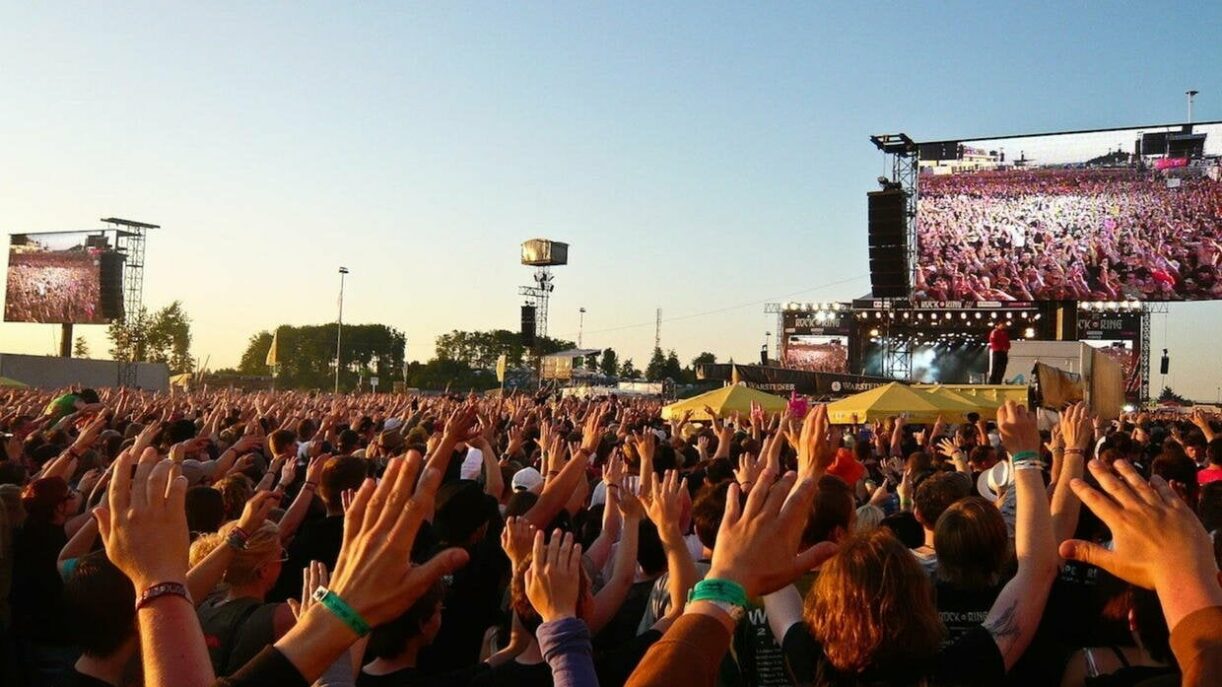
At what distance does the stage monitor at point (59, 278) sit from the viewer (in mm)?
54031

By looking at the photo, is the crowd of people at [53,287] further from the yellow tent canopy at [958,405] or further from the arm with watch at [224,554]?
the arm with watch at [224,554]

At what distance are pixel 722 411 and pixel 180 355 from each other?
2625 inches

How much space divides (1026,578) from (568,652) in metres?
1.59

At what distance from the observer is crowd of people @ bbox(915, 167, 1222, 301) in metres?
34.2

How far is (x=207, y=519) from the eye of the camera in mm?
5199

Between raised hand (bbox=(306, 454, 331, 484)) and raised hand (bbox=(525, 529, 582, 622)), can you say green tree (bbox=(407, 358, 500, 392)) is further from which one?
raised hand (bbox=(525, 529, 582, 622))

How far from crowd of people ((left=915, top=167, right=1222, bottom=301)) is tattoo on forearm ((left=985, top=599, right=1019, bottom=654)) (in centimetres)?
3486

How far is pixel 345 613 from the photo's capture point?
196 cm

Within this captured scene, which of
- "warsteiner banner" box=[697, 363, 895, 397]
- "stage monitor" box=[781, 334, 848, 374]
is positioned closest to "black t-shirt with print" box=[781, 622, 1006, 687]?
"warsteiner banner" box=[697, 363, 895, 397]

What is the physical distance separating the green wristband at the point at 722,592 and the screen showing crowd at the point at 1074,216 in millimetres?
36234

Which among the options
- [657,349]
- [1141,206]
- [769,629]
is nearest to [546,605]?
[769,629]

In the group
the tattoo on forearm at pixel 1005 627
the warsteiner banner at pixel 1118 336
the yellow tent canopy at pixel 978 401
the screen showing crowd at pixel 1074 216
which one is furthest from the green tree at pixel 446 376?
the tattoo on forearm at pixel 1005 627

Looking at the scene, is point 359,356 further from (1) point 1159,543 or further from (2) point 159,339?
(1) point 1159,543

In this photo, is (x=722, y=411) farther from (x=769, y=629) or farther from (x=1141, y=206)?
(x=1141, y=206)
